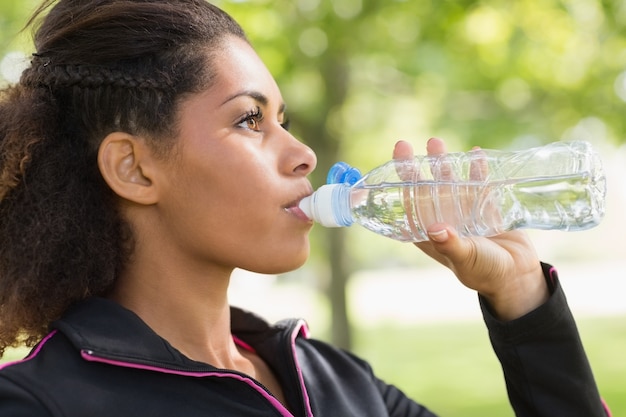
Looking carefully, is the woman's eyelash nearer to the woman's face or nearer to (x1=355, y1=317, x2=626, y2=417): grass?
the woman's face

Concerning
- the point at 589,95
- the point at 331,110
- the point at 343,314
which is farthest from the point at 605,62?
the point at 343,314

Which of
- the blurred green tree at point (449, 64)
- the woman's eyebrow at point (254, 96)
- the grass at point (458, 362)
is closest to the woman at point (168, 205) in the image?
the woman's eyebrow at point (254, 96)

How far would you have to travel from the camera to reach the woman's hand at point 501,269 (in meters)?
2.12

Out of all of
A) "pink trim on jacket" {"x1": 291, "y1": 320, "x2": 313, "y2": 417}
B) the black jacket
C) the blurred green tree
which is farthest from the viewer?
the blurred green tree

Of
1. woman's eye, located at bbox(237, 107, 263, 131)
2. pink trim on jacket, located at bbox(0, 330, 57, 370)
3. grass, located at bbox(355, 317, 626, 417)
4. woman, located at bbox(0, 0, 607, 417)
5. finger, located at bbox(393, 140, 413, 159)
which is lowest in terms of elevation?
pink trim on jacket, located at bbox(0, 330, 57, 370)

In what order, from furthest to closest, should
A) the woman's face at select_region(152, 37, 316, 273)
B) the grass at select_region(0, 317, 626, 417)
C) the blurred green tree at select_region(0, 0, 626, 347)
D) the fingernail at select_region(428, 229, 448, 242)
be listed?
the grass at select_region(0, 317, 626, 417) < the blurred green tree at select_region(0, 0, 626, 347) < the woman's face at select_region(152, 37, 316, 273) < the fingernail at select_region(428, 229, 448, 242)

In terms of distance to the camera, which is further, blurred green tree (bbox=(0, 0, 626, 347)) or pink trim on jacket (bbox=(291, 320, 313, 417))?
blurred green tree (bbox=(0, 0, 626, 347))

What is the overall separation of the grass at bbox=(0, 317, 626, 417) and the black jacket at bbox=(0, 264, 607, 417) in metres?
6.90

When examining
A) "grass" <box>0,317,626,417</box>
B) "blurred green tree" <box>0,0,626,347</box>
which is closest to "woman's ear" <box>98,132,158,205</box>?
"blurred green tree" <box>0,0,626,347</box>

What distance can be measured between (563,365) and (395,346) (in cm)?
1445

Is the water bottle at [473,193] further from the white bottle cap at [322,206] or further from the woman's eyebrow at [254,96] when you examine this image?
the woman's eyebrow at [254,96]

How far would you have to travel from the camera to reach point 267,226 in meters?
2.07

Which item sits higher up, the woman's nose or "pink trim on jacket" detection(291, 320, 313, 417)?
the woman's nose

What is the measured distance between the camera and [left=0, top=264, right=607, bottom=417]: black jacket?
5.95 feet
